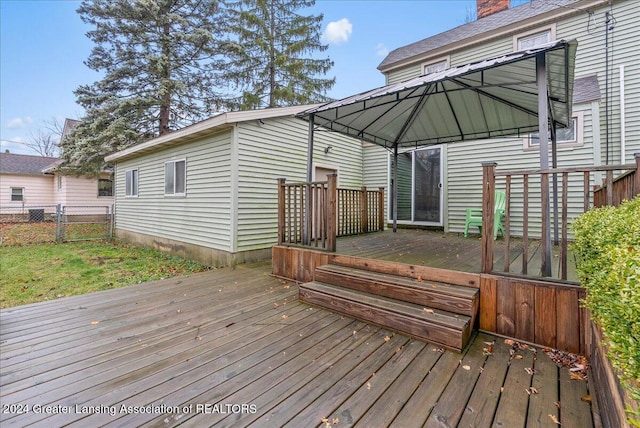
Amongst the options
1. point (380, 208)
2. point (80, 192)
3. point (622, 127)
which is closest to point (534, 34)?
point (622, 127)

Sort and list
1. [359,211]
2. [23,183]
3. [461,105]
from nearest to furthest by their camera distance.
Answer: [461,105] → [359,211] → [23,183]

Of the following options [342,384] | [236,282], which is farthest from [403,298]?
[236,282]

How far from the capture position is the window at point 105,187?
15.7 m

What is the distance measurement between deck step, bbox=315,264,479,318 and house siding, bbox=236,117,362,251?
2.71 meters

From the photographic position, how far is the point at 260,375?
2.08m

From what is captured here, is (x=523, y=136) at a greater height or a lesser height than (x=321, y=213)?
A: greater

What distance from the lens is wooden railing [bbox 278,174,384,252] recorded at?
4.16 meters

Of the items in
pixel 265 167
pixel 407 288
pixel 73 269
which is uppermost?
pixel 265 167

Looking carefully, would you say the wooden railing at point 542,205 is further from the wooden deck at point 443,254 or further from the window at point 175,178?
the window at point 175,178

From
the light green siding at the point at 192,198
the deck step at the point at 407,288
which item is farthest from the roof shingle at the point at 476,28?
the deck step at the point at 407,288

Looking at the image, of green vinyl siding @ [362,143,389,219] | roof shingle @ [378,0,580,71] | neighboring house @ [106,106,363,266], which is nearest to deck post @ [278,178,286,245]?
neighboring house @ [106,106,363,266]

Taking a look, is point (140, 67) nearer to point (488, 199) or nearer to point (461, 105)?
point (461, 105)

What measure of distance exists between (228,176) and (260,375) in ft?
14.9

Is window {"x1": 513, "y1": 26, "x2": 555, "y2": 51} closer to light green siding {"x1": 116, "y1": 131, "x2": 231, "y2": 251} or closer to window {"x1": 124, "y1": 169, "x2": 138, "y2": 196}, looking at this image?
light green siding {"x1": 116, "y1": 131, "x2": 231, "y2": 251}
